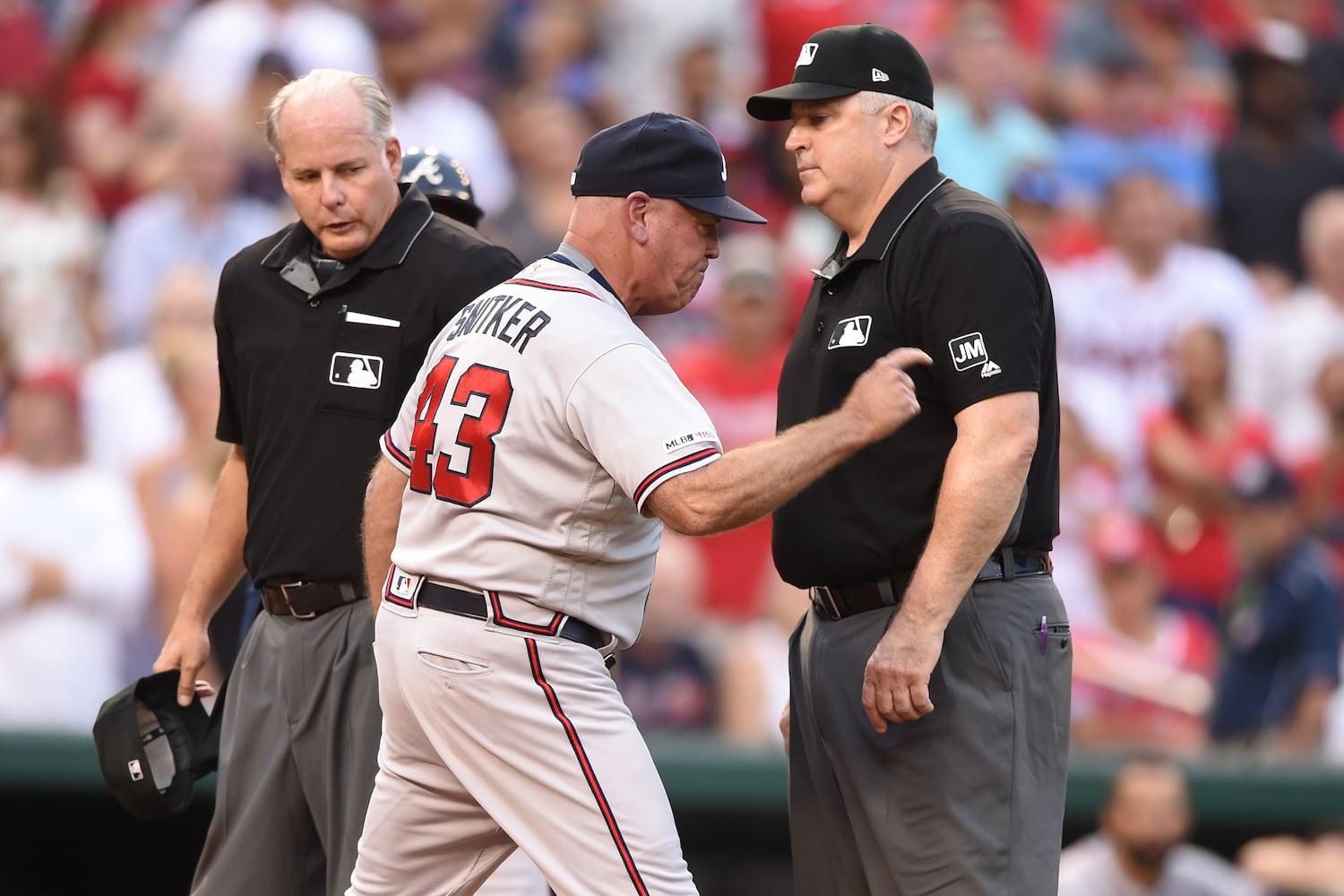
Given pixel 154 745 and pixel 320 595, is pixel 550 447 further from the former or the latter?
pixel 154 745

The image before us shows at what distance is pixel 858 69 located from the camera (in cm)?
378

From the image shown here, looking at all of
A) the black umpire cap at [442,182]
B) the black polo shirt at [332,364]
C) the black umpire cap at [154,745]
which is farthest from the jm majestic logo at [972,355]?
the black umpire cap at [154,745]

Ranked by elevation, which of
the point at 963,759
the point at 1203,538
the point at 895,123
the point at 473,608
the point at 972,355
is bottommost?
the point at 1203,538

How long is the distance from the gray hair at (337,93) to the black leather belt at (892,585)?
55.9 inches

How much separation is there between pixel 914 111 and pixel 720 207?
19.7 inches

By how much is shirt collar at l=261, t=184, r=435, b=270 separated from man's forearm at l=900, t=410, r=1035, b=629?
4.56 feet

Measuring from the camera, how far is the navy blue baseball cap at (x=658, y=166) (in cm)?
361

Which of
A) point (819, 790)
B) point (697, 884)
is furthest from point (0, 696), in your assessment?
point (819, 790)

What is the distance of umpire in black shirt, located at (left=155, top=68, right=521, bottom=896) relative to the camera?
4.05 m

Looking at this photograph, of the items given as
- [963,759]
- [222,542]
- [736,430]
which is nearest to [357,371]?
[222,542]

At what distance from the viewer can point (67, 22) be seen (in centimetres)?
989

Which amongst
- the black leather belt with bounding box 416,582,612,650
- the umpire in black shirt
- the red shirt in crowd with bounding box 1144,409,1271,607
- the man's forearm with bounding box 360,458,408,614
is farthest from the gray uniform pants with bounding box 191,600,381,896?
the red shirt in crowd with bounding box 1144,409,1271,607

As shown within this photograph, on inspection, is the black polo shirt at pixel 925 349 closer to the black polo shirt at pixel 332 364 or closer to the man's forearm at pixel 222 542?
the black polo shirt at pixel 332 364

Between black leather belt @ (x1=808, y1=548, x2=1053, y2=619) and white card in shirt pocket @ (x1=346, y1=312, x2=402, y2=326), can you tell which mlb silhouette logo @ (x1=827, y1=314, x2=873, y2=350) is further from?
white card in shirt pocket @ (x1=346, y1=312, x2=402, y2=326)
